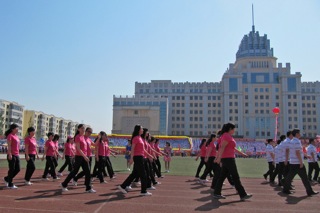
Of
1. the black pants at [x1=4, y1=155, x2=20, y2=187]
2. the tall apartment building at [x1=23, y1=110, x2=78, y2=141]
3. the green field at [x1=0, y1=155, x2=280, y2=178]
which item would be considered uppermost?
the tall apartment building at [x1=23, y1=110, x2=78, y2=141]

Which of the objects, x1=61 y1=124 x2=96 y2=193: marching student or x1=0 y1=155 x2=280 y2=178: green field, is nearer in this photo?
x1=61 y1=124 x2=96 y2=193: marching student

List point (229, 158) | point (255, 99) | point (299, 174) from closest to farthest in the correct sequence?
point (229, 158) → point (299, 174) → point (255, 99)

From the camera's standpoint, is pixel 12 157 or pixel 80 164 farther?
pixel 12 157

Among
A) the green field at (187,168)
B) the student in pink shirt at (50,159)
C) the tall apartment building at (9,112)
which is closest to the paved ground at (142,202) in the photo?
the student in pink shirt at (50,159)

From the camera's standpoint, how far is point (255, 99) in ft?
305

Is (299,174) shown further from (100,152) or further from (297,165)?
(100,152)

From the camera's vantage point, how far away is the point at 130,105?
91438 millimetres

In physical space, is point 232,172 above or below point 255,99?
below

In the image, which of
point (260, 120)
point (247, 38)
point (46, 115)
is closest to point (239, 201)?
point (260, 120)

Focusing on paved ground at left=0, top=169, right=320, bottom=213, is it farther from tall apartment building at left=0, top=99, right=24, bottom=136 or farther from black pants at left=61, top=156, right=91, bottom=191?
tall apartment building at left=0, top=99, right=24, bottom=136

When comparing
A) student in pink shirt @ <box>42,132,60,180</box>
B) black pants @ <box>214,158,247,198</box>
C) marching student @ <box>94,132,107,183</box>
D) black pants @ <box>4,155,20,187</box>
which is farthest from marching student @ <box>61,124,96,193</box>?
black pants @ <box>214,158,247,198</box>

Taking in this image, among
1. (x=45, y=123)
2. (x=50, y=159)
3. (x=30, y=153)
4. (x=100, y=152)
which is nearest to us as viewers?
(x=30, y=153)

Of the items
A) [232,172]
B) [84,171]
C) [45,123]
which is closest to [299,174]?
[232,172]

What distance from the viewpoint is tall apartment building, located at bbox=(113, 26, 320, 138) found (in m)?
→ 90.9
